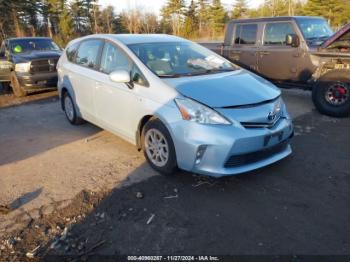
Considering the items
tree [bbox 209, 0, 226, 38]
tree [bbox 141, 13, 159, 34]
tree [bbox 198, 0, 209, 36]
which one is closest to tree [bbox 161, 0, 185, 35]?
tree [bbox 141, 13, 159, 34]

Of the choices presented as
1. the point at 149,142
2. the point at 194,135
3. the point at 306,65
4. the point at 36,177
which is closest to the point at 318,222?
the point at 194,135

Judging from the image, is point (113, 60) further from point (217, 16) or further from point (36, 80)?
point (217, 16)

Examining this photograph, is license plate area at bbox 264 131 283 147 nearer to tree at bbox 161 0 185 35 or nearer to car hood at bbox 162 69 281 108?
car hood at bbox 162 69 281 108

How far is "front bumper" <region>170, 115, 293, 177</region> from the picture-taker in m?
3.39

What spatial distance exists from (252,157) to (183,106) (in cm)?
97

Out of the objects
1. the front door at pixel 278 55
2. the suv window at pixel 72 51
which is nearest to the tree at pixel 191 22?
the front door at pixel 278 55

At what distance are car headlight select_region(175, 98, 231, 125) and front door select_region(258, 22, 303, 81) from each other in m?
4.75

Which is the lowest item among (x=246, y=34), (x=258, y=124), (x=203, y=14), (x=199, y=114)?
(x=258, y=124)

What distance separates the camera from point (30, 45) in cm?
1045

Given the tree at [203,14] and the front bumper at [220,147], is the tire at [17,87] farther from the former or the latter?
the tree at [203,14]

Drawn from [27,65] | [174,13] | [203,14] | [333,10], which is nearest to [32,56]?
[27,65]

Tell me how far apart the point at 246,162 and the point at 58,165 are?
2638 millimetres

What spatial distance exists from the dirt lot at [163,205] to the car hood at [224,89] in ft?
3.14

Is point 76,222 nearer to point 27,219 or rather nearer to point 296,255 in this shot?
point 27,219
